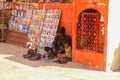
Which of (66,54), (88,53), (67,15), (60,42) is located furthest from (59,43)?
(88,53)

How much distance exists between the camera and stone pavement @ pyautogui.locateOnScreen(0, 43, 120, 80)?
654 cm

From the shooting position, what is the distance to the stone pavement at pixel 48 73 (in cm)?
654

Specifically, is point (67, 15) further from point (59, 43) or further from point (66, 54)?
point (66, 54)

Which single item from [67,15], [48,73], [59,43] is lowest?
[48,73]

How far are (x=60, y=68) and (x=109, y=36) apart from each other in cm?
158

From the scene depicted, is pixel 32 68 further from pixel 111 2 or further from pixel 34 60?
pixel 111 2

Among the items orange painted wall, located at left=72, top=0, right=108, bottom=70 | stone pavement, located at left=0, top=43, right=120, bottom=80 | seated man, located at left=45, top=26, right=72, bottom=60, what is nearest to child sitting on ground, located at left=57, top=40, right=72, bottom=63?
seated man, located at left=45, top=26, right=72, bottom=60

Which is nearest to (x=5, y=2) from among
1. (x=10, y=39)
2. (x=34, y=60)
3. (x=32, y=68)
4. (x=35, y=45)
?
(x=10, y=39)

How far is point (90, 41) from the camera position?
755cm

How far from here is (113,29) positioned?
7.00 meters

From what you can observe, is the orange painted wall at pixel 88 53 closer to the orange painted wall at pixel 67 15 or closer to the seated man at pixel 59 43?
the seated man at pixel 59 43

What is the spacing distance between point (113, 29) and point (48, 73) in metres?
2.01

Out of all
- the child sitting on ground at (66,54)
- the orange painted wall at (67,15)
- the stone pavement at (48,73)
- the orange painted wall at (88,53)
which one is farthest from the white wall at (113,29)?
the orange painted wall at (67,15)

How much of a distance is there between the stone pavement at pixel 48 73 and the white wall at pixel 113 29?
1.72ft
